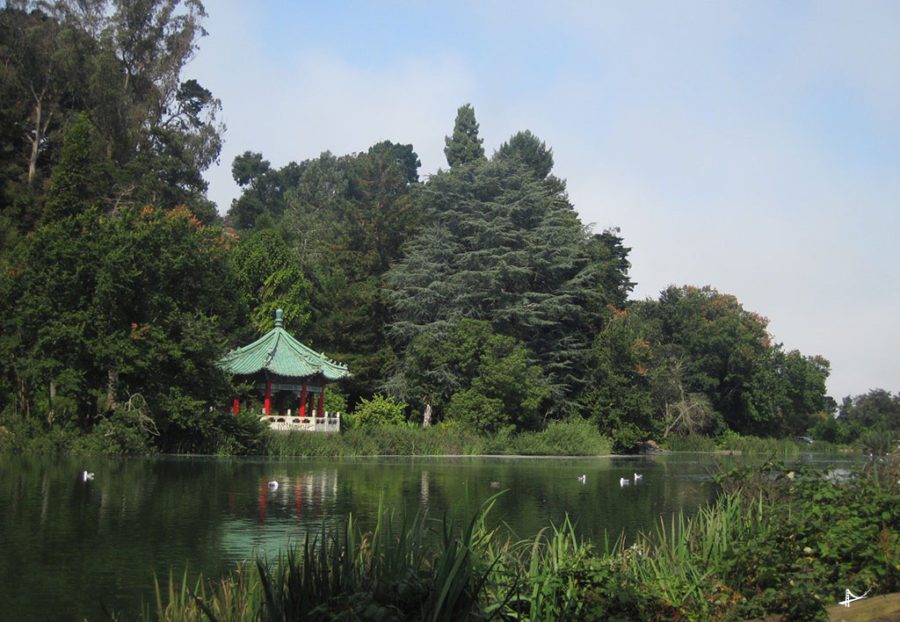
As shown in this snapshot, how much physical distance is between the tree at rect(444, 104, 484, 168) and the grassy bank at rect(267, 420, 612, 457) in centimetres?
2924

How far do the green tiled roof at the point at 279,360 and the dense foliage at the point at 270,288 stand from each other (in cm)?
153

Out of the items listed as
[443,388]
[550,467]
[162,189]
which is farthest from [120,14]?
[550,467]

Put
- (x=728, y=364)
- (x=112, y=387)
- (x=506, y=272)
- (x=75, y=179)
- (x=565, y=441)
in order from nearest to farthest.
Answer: (x=112, y=387), (x=75, y=179), (x=565, y=441), (x=506, y=272), (x=728, y=364)

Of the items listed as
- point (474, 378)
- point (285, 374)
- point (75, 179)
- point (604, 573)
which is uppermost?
point (75, 179)

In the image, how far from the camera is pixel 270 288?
42188mm

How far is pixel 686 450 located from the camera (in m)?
50.8

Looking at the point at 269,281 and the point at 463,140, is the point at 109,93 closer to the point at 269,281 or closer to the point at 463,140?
the point at 269,281

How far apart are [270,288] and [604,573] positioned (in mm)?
37259

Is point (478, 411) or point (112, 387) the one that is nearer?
point (112, 387)

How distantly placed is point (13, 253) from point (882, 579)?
28.7 m

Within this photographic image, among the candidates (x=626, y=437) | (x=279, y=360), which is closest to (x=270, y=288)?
(x=279, y=360)

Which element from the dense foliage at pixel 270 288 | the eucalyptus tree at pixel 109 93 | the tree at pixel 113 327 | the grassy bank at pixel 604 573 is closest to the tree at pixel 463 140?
the dense foliage at pixel 270 288

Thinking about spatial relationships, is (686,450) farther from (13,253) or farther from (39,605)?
(39,605)

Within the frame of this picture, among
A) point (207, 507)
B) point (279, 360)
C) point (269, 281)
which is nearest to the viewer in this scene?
point (207, 507)
